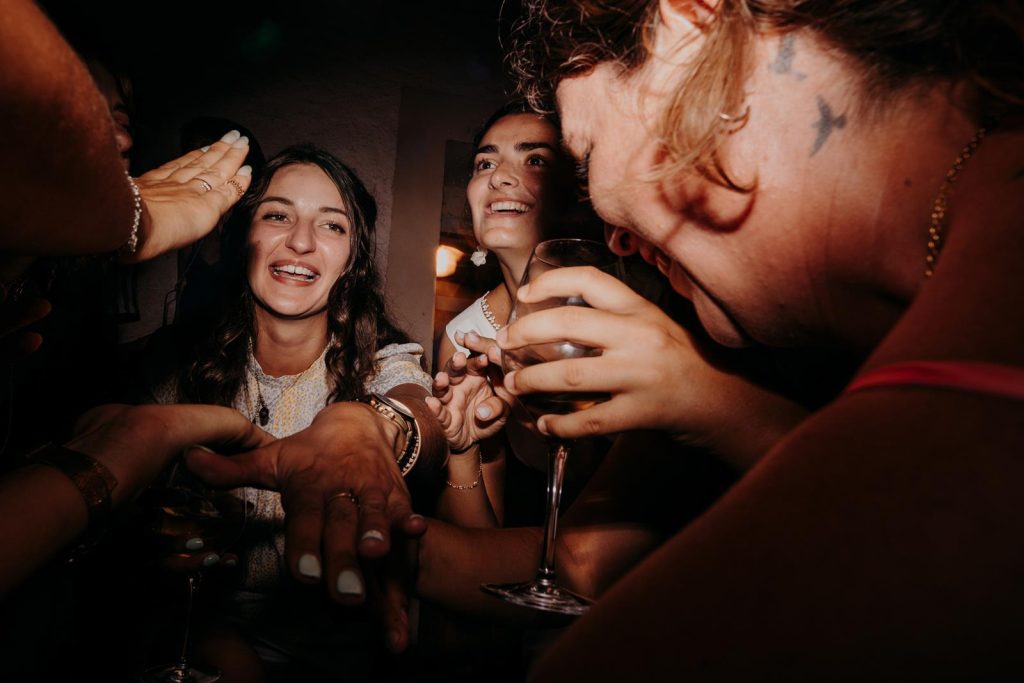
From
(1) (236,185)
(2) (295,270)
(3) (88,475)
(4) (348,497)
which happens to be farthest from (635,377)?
(2) (295,270)

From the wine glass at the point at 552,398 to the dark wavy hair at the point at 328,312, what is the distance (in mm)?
2184

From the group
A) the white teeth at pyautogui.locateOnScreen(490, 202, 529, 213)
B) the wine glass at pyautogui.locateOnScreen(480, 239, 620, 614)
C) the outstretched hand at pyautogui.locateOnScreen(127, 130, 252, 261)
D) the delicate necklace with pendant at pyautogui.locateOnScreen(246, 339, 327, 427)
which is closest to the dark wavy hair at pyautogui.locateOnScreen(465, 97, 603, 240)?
the white teeth at pyautogui.locateOnScreen(490, 202, 529, 213)

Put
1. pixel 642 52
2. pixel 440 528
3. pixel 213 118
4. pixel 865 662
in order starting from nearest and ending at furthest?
pixel 865 662 < pixel 642 52 < pixel 440 528 < pixel 213 118

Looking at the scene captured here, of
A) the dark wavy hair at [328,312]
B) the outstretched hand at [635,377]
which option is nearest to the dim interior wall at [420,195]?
the dark wavy hair at [328,312]

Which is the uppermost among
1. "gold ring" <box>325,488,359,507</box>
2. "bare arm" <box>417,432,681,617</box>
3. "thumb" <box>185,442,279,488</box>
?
"thumb" <box>185,442,279,488</box>

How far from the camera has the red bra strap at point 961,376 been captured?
36 cm

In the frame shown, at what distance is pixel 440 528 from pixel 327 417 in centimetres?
45

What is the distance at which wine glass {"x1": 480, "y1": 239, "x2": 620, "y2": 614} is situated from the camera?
1023 millimetres

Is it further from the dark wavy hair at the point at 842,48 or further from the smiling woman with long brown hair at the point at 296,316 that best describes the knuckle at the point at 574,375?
the smiling woman with long brown hair at the point at 296,316

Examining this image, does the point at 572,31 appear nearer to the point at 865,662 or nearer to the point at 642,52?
the point at 642,52

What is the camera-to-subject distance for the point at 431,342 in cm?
412

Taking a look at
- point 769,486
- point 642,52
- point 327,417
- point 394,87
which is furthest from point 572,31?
point 394,87

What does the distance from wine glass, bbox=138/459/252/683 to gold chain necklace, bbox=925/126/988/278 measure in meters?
1.51

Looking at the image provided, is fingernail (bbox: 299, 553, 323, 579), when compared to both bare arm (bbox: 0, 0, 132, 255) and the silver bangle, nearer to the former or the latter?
bare arm (bbox: 0, 0, 132, 255)
